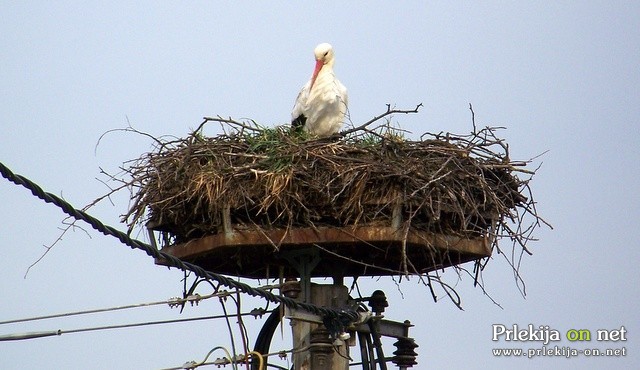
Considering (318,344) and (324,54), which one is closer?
(318,344)

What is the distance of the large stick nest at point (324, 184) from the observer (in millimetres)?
7219

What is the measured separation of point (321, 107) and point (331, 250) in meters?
1.87

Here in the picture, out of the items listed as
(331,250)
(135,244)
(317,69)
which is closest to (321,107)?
(317,69)

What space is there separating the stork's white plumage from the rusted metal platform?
127 centimetres

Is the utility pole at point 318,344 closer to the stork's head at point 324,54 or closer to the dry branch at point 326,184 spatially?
the dry branch at point 326,184

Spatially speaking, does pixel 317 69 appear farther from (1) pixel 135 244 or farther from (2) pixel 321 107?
(1) pixel 135 244

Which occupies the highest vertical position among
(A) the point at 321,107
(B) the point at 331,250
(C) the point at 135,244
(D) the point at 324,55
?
(D) the point at 324,55

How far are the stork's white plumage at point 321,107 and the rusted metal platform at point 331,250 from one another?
127 centimetres

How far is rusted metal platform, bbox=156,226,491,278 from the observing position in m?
7.21

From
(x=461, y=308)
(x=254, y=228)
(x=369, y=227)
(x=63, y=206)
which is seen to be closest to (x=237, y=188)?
(x=254, y=228)

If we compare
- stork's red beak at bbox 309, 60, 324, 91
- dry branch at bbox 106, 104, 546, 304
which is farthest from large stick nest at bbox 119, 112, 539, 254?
stork's red beak at bbox 309, 60, 324, 91

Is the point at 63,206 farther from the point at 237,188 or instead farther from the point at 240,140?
the point at 240,140

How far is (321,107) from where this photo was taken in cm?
921

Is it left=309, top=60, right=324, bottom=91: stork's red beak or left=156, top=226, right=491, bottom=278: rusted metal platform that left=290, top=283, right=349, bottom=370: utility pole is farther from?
left=309, top=60, right=324, bottom=91: stork's red beak
